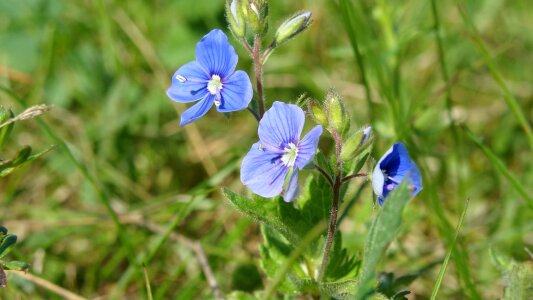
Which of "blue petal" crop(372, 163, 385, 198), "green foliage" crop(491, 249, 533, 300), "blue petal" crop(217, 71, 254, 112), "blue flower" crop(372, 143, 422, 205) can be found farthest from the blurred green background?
"blue petal" crop(217, 71, 254, 112)

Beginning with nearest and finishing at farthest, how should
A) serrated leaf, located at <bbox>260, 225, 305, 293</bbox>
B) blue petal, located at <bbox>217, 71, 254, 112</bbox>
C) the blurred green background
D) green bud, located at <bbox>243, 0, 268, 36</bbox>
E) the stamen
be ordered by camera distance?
blue petal, located at <bbox>217, 71, 254, 112</bbox>, green bud, located at <bbox>243, 0, 268, 36</bbox>, the stamen, serrated leaf, located at <bbox>260, 225, 305, 293</bbox>, the blurred green background

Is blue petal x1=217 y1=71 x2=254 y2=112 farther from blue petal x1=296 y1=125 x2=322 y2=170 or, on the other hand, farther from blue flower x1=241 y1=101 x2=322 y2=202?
blue petal x1=296 y1=125 x2=322 y2=170

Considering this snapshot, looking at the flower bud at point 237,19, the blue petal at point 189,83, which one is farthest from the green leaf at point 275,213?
the flower bud at point 237,19

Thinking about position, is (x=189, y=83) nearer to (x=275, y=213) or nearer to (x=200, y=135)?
(x=275, y=213)

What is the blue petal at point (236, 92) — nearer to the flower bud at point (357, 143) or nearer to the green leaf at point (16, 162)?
the flower bud at point (357, 143)

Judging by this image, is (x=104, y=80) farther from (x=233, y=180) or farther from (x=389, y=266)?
(x=389, y=266)

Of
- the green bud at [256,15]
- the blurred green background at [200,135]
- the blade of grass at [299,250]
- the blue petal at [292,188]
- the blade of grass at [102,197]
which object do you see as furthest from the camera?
the blurred green background at [200,135]

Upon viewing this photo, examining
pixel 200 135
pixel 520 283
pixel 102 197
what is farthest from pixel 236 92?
pixel 200 135

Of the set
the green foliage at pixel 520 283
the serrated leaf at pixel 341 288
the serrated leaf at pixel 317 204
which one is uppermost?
the serrated leaf at pixel 317 204
